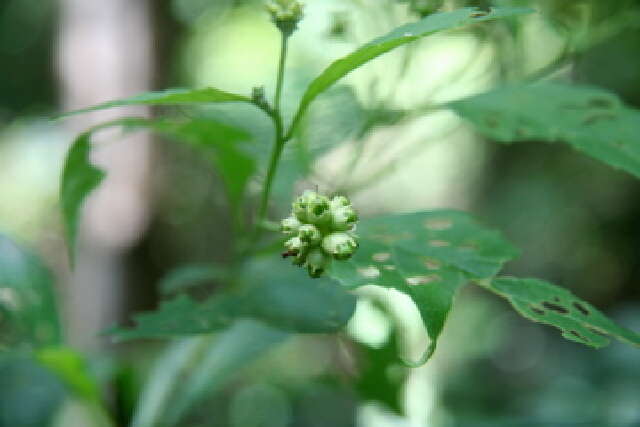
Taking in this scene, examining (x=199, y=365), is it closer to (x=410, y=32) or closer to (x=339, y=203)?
(x=339, y=203)

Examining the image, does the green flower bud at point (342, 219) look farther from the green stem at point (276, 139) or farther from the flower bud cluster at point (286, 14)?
the flower bud cluster at point (286, 14)

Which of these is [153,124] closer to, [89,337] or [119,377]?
[119,377]

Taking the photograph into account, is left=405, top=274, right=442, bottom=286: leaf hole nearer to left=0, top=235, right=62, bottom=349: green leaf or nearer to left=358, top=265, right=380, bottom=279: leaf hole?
left=358, top=265, right=380, bottom=279: leaf hole

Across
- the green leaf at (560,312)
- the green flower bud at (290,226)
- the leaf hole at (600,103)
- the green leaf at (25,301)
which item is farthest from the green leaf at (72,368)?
the leaf hole at (600,103)

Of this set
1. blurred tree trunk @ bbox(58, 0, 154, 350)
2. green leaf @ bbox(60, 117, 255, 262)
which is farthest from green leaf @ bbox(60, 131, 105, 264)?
blurred tree trunk @ bbox(58, 0, 154, 350)

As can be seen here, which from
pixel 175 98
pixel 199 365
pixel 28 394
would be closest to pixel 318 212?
pixel 175 98

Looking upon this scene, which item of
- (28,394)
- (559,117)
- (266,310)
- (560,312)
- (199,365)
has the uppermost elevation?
(559,117)
